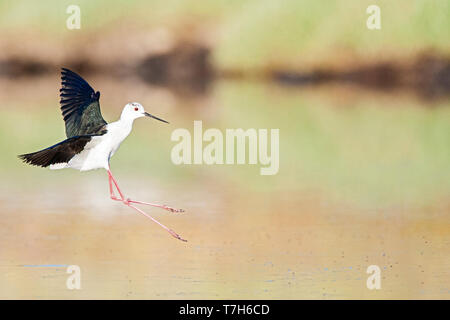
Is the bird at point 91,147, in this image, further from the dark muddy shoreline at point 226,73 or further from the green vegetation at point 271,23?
the green vegetation at point 271,23

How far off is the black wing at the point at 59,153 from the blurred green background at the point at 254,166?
621mm

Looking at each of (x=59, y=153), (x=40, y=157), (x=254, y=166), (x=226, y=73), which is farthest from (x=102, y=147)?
(x=226, y=73)

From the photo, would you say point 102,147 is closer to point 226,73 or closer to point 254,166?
point 254,166

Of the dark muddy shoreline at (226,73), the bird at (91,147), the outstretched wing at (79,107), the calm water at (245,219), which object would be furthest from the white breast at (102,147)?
the dark muddy shoreline at (226,73)

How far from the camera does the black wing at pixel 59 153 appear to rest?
695 cm

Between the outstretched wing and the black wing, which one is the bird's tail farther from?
the outstretched wing

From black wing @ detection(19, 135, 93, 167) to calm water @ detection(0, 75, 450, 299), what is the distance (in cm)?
62

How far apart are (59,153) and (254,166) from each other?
4210 mm

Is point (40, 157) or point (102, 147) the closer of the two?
point (40, 157)

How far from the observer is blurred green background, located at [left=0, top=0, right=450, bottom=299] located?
21.6ft

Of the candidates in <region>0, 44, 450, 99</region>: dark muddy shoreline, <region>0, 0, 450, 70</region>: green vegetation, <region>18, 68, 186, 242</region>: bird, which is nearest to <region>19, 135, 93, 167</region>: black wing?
<region>18, 68, 186, 242</region>: bird

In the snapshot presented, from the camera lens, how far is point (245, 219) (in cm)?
824

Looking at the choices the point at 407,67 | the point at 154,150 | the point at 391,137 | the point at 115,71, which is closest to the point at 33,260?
the point at 154,150

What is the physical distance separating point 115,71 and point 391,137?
15.5 meters
